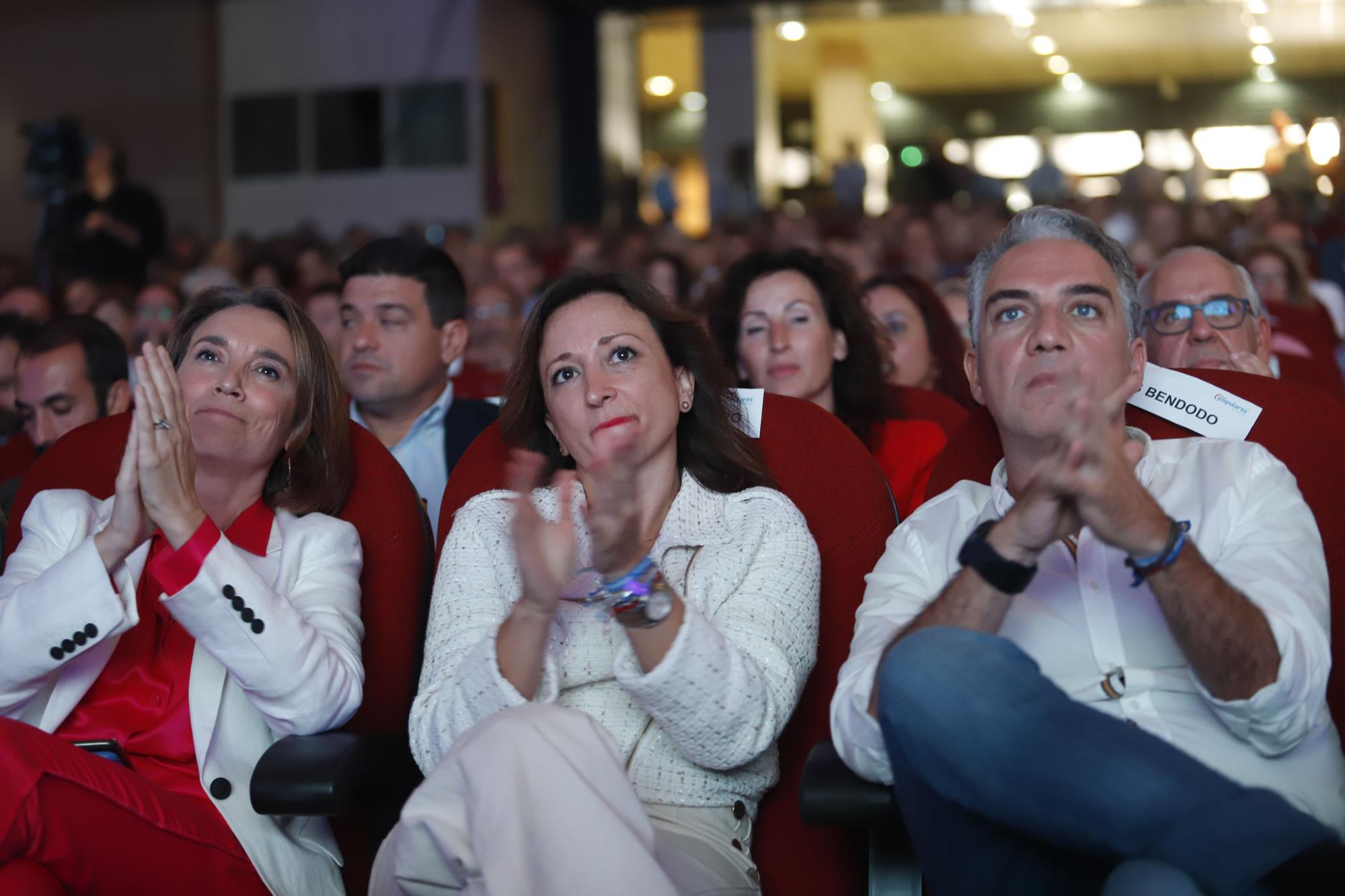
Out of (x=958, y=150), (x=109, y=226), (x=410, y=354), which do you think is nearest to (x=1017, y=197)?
(x=958, y=150)

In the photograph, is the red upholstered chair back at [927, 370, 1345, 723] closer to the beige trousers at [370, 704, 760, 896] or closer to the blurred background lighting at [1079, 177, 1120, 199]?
the beige trousers at [370, 704, 760, 896]

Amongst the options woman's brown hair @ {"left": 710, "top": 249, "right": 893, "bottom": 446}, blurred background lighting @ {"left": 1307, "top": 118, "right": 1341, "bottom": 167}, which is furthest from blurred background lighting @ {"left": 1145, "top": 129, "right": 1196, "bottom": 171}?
woman's brown hair @ {"left": 710, "top": 249, "right": 893, "bottom": 446}

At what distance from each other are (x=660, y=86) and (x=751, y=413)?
15.2 meters

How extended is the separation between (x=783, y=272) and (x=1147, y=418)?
140 cm

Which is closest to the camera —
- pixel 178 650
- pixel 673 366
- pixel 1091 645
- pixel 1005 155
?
pixel 1091 645

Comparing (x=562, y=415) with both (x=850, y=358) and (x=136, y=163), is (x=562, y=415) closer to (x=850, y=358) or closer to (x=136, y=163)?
(x=850, y=358)

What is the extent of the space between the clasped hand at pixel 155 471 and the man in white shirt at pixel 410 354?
4.10 feet

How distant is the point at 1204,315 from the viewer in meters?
2.67

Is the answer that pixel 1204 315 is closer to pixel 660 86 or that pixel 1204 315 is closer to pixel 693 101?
pixel 660 86

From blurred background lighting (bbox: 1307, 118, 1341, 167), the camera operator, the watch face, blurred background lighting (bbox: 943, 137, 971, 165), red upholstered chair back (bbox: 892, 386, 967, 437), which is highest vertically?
blurred background lighting (bbox: 943, 137, 971, 165)

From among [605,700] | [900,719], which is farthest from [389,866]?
[900,719]

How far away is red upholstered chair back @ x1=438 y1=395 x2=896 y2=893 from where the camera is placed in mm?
1896

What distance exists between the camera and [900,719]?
4.67 ft

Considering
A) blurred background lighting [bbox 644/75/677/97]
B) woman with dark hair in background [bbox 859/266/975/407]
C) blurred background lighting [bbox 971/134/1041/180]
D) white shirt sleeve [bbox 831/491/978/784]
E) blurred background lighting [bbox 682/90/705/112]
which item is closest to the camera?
white shirt sleeve [bbox 831/491/978/784]
